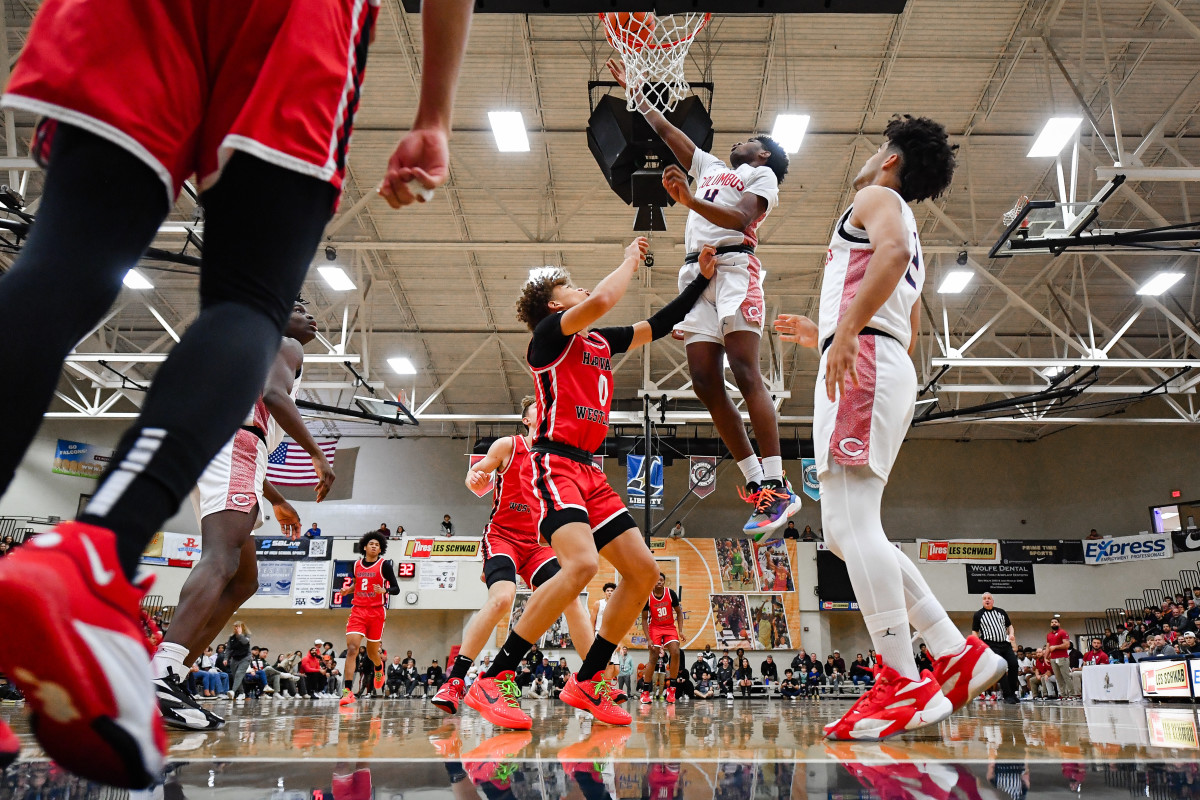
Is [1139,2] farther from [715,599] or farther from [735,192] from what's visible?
[715,599]

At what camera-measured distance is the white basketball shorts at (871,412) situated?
8.09 feet

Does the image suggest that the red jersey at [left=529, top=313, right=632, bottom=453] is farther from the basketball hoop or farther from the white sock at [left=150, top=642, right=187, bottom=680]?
the basketball hoop

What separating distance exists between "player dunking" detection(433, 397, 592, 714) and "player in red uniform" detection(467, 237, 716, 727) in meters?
0.87

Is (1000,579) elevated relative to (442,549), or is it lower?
lower

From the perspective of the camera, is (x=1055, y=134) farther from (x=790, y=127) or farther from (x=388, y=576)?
(x=388, y=576)

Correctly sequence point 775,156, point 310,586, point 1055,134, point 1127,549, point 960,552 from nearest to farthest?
point 775,156
point 1055,134
point 1127,549
point 310,586
point 960,552

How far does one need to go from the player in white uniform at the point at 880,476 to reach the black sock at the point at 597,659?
107cm

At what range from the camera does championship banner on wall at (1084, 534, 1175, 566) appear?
2041 cm

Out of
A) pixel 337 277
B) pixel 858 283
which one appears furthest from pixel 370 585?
pixel 337 277

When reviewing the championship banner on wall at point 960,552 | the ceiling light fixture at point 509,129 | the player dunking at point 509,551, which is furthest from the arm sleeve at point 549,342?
the championship banner on wall at point 960,552

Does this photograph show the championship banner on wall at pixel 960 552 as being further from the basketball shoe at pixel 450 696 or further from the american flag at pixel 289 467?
the basketball shoe at pixel 450 696

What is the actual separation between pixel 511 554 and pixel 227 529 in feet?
5.99

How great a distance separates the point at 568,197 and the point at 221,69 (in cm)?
1340

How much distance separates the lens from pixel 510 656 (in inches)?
125
